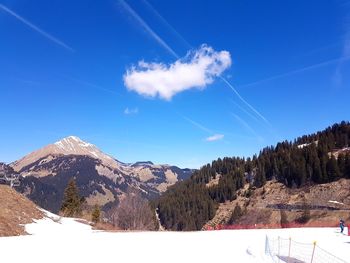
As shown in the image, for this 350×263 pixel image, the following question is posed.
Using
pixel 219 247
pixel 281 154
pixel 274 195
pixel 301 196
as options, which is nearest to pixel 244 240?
pixel 219 247

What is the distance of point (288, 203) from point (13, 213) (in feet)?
384

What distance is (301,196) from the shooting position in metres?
140

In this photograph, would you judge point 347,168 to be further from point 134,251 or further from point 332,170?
point 134,251

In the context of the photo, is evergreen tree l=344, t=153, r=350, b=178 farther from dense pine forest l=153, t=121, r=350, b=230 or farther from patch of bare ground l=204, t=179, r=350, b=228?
patch of bare ground l=204, t=179, r=350, b=228

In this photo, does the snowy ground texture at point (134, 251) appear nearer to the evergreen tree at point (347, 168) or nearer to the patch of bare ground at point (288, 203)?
the patch of bare ground at point (288, 203)

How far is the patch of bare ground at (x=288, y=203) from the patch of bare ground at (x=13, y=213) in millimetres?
57441

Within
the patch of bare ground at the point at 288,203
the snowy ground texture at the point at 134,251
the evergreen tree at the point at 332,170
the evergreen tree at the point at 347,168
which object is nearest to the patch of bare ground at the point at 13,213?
the snowy ground texture at the point at 134,251

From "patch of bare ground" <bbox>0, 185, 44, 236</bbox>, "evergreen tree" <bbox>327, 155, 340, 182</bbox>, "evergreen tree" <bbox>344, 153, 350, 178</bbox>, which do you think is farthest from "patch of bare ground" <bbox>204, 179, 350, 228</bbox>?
"patch of bare ground" <bbox>0, 185, 44, 236</bbox>

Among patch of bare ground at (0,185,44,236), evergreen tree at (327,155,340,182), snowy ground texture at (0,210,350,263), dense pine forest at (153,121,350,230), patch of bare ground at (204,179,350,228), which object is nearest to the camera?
snowy ground texture at (0,210,350,263)

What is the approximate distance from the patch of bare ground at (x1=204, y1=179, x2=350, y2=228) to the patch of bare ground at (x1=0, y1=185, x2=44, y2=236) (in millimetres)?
57441

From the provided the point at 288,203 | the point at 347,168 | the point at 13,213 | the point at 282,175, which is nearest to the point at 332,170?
the point at 347,168

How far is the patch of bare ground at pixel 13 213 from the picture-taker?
28.7 meters

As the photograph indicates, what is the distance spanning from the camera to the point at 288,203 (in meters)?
138

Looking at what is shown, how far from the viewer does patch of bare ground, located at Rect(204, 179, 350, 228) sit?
339 feet
